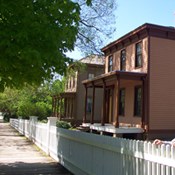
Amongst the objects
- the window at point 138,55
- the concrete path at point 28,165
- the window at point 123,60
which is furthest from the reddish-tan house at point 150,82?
the concrete path at point 28,165

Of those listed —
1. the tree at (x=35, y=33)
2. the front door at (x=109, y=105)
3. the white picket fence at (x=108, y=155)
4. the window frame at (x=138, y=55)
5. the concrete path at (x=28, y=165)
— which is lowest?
the concrete path at (x=28, y=165)

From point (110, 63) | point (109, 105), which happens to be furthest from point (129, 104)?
point (110, 63)

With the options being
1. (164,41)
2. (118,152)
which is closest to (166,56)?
(164,41)

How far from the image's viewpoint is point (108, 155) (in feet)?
23.2

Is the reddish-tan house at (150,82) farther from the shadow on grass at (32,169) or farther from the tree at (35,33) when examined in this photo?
the tree at (35,33)

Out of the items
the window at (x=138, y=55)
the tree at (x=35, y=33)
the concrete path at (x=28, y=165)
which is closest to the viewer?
the tree at (x=35, y=33)

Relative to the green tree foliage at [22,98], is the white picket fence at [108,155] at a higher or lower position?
lower

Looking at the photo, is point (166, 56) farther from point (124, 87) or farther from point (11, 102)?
point (11, 102)

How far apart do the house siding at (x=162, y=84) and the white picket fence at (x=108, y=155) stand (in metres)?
Result: 10.7

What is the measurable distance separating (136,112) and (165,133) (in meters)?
2.51

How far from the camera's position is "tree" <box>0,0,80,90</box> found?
24.8ft

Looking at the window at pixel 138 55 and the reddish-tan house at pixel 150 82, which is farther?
the window at pixel 138 55

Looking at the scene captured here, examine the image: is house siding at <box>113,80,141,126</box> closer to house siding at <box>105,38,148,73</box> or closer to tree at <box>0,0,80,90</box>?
house siding at <box>105,38,148,73</box>

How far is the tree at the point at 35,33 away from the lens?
7562 mm
